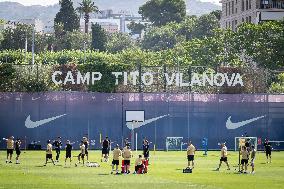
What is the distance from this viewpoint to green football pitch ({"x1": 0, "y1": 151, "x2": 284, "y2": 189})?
5606 centimetres

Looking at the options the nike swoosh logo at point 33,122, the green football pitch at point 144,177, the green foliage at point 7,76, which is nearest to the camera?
the green football pitch at point 144,177

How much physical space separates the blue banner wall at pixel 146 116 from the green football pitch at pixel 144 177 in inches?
978

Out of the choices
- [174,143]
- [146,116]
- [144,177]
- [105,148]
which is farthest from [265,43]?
[144,177]

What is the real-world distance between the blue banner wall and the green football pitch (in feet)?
81.5

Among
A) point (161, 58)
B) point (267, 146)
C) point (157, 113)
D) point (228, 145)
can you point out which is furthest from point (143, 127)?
point (161, 58)

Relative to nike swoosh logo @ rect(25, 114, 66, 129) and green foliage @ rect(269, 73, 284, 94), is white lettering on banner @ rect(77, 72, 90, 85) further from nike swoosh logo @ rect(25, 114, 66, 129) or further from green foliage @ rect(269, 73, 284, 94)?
green foliage @ rect(269, 73, 284, 94)

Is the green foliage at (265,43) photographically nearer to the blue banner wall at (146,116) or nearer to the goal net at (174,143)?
the blue banner wall at (146,116)

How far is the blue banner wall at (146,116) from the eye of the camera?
107 m

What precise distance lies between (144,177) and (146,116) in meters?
45.4

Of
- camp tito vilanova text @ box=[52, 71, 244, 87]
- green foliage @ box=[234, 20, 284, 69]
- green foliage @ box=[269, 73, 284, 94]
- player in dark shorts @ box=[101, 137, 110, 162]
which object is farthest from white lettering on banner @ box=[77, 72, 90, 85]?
green foliage @ box=[234, 20, 284, 69]

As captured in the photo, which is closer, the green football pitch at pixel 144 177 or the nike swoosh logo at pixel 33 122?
the green football pitch at pixel 144 177

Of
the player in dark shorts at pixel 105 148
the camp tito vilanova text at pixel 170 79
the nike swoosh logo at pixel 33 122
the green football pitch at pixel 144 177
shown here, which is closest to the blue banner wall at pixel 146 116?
the nike swoosh logo at pixel 33 122

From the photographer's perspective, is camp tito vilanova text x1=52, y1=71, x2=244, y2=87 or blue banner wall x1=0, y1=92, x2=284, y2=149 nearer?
blue banner wall x1=0, y1=92, x2=284, y2=149

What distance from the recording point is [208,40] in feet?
550
